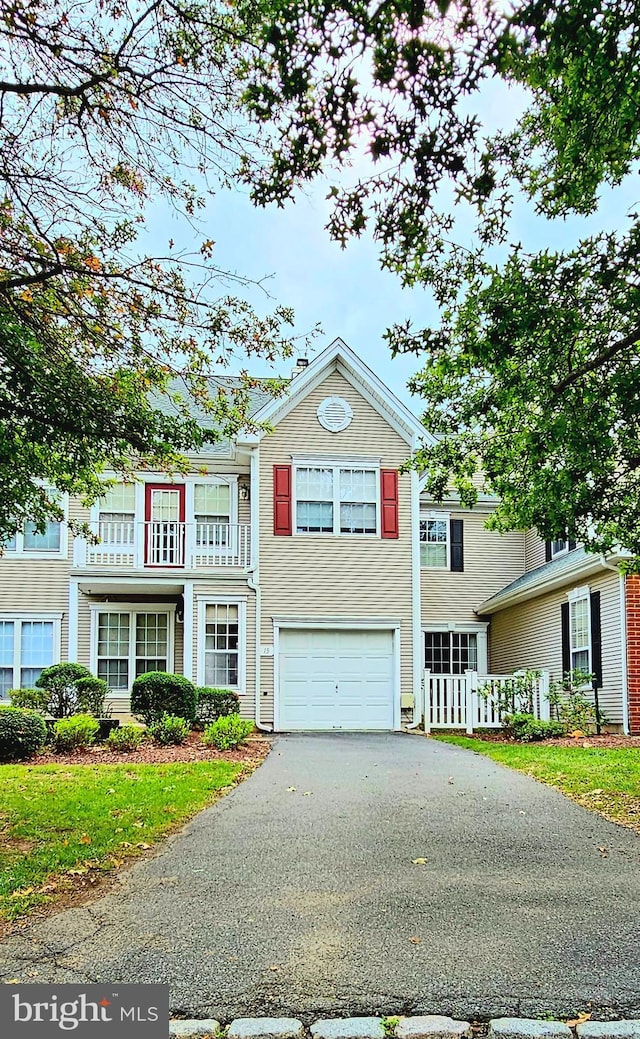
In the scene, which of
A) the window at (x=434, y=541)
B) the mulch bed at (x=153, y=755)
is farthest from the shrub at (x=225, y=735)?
the window at (x=434, y=541)

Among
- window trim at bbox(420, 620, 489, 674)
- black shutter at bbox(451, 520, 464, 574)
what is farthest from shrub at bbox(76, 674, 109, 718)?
black shutter at bbox(451, 520, 464, 574)

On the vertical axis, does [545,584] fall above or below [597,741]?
above

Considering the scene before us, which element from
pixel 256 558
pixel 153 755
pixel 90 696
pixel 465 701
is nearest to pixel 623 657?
pixel 465 701

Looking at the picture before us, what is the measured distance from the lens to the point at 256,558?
20.3 meters

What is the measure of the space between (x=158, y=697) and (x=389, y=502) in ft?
24.7

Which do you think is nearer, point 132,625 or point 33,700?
point 33,700

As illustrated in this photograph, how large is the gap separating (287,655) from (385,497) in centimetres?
439

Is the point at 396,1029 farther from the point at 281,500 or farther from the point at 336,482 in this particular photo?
the point at 336,482

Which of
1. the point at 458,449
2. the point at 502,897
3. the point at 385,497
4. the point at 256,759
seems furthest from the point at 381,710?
the point at 502,897

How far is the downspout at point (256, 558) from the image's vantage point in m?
20.0

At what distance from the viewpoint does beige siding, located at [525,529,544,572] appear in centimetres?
2330

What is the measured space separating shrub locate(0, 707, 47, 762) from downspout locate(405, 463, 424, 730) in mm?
9148

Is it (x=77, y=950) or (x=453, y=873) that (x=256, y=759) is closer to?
(x=453, y=873)

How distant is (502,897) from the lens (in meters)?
5.98
